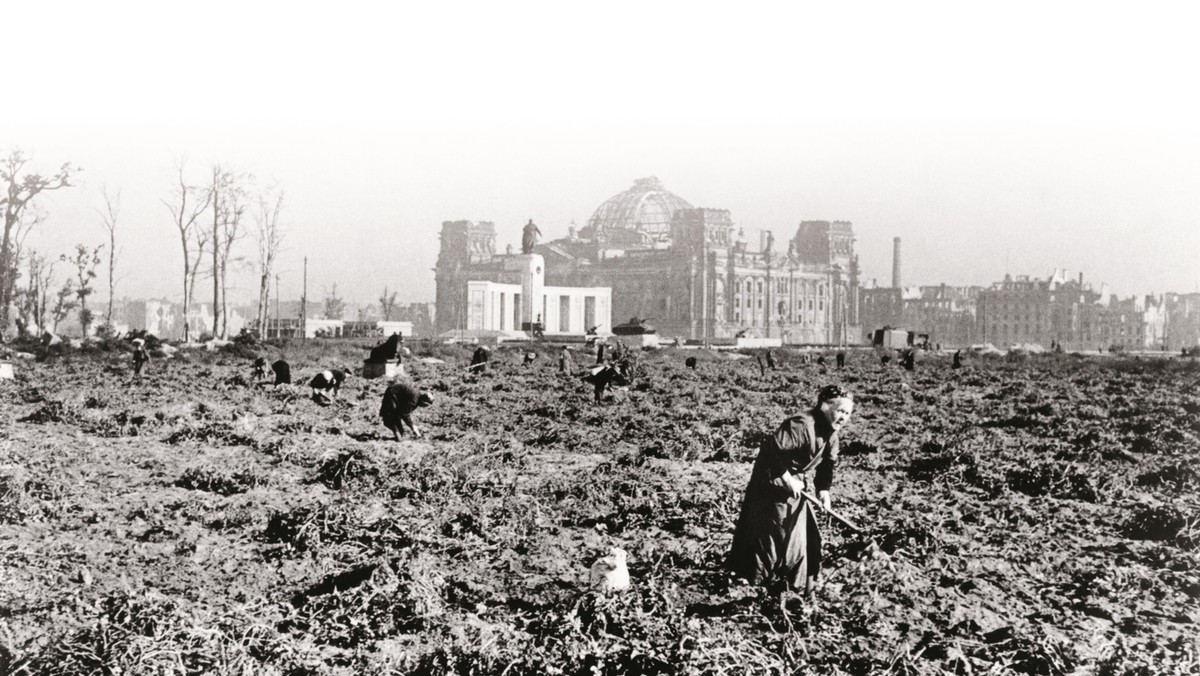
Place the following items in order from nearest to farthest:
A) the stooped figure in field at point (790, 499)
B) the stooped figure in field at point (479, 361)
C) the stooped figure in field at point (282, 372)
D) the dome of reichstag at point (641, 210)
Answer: the stooped figure in field at point (790, 499) < the stooped figure in field at point (282, 372) < the stooped figure in field at point (479, 361) < the dome of reichstag at point (641, 210)

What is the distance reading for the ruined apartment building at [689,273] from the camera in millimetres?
81250

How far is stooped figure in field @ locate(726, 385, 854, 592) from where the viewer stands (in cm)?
584

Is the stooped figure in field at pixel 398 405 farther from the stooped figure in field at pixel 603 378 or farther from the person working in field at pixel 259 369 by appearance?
the person working in field at pixel 259 369

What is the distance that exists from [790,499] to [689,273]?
75.4 meters

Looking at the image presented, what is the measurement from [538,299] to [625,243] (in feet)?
143

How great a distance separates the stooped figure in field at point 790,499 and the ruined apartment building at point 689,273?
70445 mm

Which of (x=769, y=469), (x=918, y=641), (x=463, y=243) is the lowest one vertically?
(x=918, y=641)

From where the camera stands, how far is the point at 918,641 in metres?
5.68

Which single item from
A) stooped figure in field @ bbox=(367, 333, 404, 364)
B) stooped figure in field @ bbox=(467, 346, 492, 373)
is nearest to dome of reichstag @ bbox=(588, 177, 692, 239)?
stooped figure in field @ bbox=(467, 346, 492, 373)

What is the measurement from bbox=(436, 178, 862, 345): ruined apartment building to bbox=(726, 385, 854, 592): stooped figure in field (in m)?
70.4

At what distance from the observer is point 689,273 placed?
80750 millimetres

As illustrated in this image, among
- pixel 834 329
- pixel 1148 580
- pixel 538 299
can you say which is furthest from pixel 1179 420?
pixel 834 329

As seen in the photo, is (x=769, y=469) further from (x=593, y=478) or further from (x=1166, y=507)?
(x=1166, y=507)

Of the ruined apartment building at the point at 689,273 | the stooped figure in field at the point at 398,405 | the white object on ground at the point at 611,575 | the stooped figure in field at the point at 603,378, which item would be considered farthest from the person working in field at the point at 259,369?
the ruined apartment building at the point at 689,273
